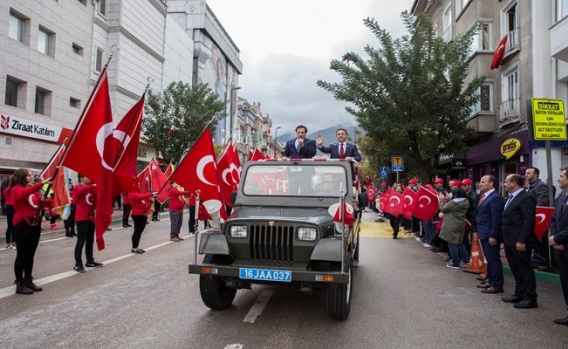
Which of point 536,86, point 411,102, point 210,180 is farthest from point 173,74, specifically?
point 210,180

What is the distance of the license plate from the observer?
15.5 feet

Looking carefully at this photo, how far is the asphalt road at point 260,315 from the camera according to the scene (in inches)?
178

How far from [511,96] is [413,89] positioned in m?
4.84

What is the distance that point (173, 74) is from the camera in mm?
37250

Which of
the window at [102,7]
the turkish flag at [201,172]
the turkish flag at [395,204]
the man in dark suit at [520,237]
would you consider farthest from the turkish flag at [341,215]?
the window at [102,7]

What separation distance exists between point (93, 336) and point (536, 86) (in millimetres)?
15695

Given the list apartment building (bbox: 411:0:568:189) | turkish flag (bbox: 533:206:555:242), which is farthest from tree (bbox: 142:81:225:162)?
turkish flag (bbox: 533:206:555:242)

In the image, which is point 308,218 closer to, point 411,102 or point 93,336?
point 93,336

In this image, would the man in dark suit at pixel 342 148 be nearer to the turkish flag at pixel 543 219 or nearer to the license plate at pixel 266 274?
the turkish flag at pixel 543 219

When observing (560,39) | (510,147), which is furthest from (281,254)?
(510,147)

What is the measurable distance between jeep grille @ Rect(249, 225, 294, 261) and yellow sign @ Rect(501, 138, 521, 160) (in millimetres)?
13661

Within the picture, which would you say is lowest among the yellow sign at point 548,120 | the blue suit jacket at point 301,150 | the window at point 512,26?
the blue suit jacket at point 301,150

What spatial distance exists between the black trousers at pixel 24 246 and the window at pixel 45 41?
1819cm

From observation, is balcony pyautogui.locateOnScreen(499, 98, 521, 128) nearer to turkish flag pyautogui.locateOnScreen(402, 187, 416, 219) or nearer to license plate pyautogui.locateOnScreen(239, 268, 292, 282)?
turkish flag pyautogui.locateOnScreen(402, 187, 416, 219)
